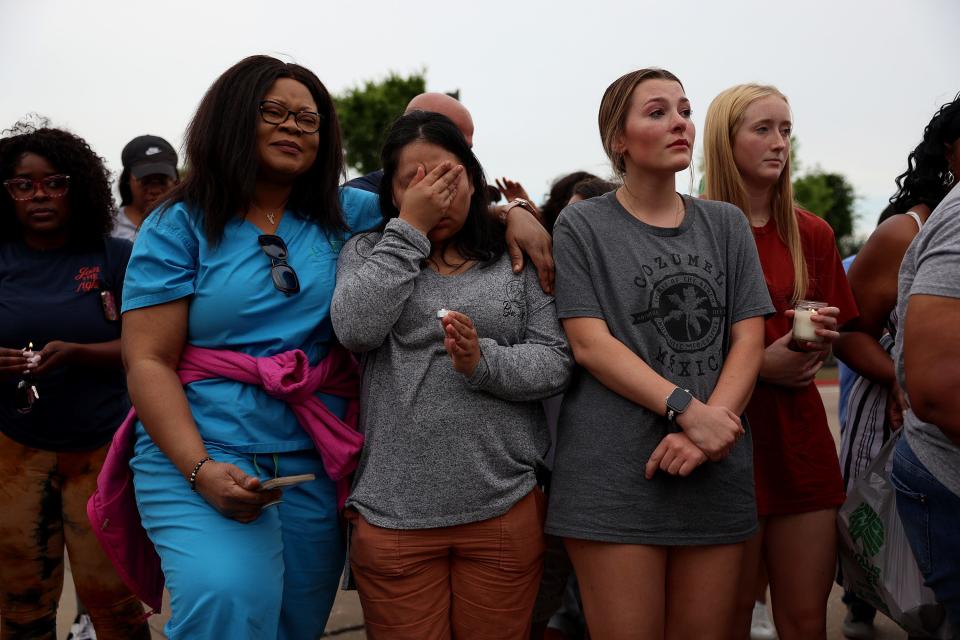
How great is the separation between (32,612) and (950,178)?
3.77m

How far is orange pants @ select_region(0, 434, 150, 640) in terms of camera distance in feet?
10.4

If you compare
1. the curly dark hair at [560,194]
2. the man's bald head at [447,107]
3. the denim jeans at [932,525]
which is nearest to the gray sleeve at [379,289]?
the denim jeans at [932,525]

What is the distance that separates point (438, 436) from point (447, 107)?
7.29 ft

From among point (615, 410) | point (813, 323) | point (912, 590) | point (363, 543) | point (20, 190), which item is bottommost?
point (912, 590)

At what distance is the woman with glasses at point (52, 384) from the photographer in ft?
10.4

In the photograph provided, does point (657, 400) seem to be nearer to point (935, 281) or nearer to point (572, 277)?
point (572, 277)

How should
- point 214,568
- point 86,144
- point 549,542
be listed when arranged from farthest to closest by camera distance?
point 86,144 → point 549,542 → point 214,568

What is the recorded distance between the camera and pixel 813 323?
8.32 feet

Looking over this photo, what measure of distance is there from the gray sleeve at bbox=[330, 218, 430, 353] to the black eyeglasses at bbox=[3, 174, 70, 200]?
1.63 m

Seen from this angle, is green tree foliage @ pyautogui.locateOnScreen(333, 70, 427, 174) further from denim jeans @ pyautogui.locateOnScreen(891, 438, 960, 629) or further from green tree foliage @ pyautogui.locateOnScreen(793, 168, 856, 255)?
denim jeans @ pyautogui.locateOnScreen(891, 438, 960, 629)

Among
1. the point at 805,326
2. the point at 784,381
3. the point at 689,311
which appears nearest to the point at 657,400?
the point at 689,311

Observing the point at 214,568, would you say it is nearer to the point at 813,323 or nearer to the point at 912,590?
the point at 813,323

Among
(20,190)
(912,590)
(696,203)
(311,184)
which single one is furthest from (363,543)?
(20,190)

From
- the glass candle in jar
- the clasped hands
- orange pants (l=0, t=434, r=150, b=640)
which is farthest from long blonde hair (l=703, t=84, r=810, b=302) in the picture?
orange pants (l=0, t=434, r=150, b=640)
